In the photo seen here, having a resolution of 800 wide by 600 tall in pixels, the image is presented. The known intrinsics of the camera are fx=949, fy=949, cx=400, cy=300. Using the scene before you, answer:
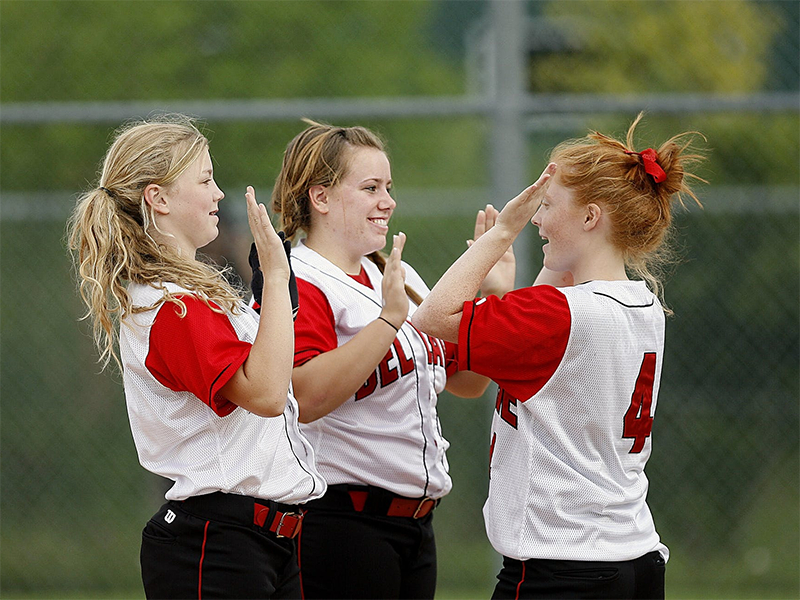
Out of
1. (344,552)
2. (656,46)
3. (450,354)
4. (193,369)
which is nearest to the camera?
(193,369)

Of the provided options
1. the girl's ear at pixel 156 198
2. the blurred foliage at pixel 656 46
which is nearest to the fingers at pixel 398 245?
the girl's ear at pixel 156 198

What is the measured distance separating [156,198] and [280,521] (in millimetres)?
843

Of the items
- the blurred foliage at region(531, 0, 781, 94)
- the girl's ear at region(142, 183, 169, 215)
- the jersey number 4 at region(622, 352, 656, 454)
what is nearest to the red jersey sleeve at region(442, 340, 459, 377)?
the jersey number 4 at region(622, 352, 656, 454)

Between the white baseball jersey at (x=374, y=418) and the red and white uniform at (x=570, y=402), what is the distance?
0.41 meters

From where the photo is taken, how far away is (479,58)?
508 cm

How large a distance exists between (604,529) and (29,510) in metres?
3.37

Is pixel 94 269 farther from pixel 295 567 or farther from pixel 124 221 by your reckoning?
pixel 295 567

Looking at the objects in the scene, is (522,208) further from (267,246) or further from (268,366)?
(268,366)

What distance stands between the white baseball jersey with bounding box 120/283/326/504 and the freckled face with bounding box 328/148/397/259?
53cm

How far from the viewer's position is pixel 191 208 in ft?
7.71

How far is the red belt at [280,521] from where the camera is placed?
2.27 metres

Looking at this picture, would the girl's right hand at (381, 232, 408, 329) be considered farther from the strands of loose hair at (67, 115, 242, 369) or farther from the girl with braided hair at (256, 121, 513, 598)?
the strands of loose hair at (67, 115, 242, 369)

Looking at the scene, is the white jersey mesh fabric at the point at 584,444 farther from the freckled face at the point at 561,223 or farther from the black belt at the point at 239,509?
the black belt at the point at 239,509

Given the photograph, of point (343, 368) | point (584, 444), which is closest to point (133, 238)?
point (343, 368)
